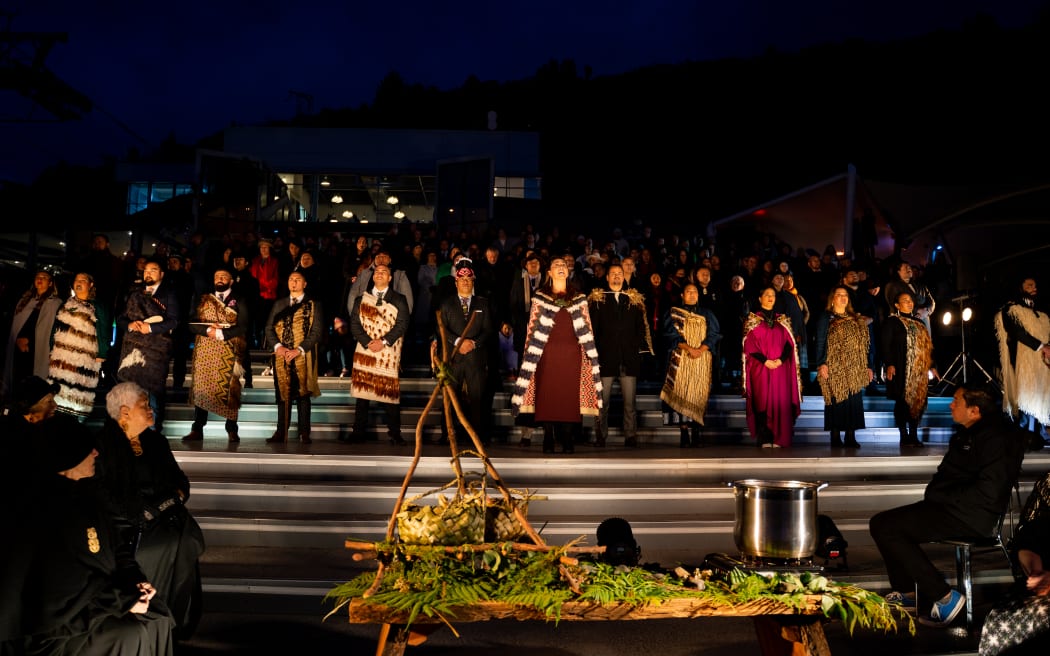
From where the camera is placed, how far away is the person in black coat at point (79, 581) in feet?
12.1

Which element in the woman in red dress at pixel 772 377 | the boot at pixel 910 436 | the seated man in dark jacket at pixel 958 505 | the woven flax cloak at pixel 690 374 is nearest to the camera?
the seated man in dark jacket at pixel 958 505

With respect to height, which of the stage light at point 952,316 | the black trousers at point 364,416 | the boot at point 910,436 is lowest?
the boot at point 910,436

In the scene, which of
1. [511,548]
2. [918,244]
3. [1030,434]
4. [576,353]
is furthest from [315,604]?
[918,244]

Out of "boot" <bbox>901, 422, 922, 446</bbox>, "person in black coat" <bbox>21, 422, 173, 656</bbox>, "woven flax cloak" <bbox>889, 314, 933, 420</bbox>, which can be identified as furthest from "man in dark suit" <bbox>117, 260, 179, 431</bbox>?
"boot" <bbox>901, 422, 922, 446</bbox>

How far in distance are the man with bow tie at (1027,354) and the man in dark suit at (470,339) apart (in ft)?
20.1

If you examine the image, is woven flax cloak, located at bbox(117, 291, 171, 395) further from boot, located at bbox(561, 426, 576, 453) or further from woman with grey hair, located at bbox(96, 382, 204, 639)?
woman with grey hair, located at bbox(96, 382, 204, 639)

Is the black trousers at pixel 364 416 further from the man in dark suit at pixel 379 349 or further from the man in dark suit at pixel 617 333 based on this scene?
the man in dark suit at pixel 617 333

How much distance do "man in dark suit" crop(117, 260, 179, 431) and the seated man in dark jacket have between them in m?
6.79

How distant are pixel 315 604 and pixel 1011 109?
77.5 m

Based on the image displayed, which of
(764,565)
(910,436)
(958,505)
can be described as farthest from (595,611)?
(910,436)

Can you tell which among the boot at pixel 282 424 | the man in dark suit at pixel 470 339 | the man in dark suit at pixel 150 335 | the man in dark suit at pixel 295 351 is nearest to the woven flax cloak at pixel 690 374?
the man in dark suit at pixel 470 339

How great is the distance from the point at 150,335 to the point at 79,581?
224 inches

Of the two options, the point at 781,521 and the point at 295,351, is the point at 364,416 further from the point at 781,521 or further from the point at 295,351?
the point at 781,521

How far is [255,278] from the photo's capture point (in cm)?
1203
